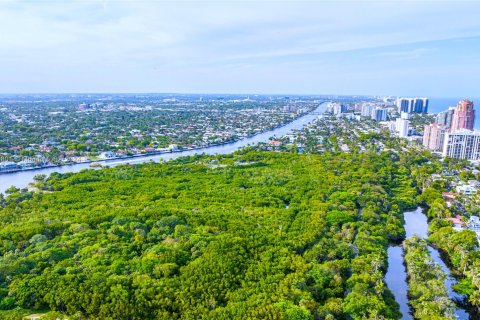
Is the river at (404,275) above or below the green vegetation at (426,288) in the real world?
below

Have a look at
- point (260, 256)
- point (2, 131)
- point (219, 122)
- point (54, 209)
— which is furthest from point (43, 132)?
point (260, 256)

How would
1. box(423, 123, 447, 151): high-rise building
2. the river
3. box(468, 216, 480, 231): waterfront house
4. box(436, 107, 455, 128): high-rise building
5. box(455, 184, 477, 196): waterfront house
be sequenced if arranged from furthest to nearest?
box(436, 107, 455, 128): high-rise building, box(423, 123, 447, 151): high-rise building, box(455, 184, 477, 196): waterfront house, box(468, 216, 480, 231): waterfront house, the river

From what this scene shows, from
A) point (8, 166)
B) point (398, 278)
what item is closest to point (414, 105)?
point (398, 278)

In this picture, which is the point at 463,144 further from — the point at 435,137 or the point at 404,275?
the point at 404,275

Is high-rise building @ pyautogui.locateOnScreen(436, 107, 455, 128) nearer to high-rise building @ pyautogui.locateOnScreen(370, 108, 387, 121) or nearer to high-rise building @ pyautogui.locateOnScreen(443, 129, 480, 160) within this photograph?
high-rise building @ pyautogui.locateOnScreen(443, 129, 480, 160)

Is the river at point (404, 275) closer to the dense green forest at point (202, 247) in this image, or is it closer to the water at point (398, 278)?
the water at point (398, 278)

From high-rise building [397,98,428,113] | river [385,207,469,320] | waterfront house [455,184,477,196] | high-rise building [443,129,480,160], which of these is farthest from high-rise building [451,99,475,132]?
high-rise building [397,98,428,113]

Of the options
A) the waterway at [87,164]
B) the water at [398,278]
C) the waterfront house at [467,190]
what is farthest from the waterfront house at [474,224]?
the waterway at [87,164]
